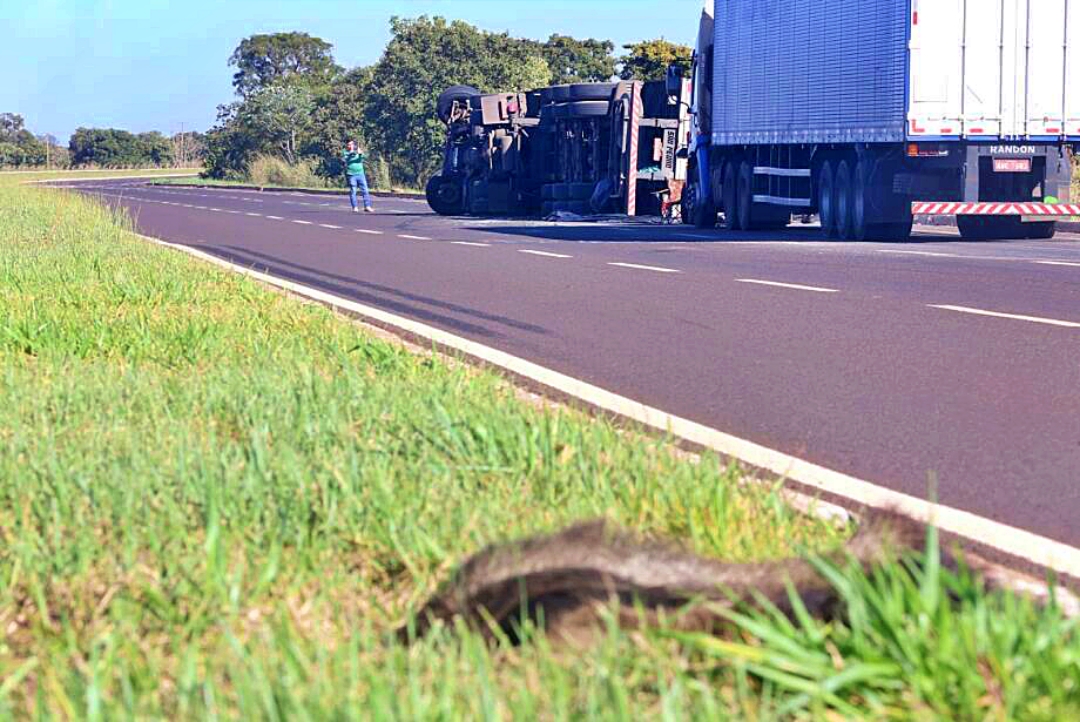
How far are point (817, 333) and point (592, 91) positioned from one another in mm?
23697

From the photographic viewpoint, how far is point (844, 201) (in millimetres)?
24094

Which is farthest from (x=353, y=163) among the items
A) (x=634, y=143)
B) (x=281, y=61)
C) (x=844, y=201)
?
(x=281, y=61)

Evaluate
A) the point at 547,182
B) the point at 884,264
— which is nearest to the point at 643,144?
the point at 547,182

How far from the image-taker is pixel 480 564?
3748mm

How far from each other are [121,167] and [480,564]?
158 metres

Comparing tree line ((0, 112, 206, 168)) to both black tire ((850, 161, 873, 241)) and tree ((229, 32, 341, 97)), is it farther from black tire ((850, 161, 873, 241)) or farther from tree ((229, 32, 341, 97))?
black tire ((850, 161, 873, 241))

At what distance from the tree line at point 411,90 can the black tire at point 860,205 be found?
4113 cm

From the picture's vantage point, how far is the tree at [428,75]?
69062 millimetres

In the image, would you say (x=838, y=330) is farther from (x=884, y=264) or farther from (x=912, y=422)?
(x=884, y=264)

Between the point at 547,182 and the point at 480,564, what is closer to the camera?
the point at 480,564

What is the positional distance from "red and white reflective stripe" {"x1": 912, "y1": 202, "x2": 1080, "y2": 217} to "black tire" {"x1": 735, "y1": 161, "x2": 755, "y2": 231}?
4.86 metres

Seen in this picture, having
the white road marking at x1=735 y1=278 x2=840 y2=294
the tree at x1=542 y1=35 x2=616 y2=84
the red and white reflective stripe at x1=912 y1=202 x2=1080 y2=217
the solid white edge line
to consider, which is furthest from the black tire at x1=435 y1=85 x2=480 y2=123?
the tree at x1=542 y1=35 x2=616 y2=84

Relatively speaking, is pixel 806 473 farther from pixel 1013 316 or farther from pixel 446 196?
pixel 446 196

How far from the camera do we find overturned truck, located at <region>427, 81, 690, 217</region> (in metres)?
32.4
